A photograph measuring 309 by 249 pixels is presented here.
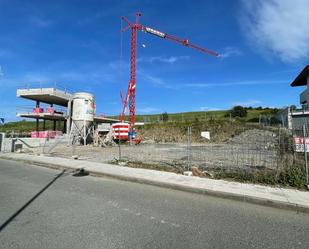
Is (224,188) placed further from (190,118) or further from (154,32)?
(154,32)

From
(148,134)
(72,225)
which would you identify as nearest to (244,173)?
(72,225)

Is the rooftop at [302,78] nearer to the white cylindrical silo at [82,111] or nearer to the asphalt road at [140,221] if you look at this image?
the white cylindrical silo at [82,111]

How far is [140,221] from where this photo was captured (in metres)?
5.64

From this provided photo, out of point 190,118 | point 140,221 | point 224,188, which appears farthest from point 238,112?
point 140,221

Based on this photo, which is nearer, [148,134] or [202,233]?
[202,233]

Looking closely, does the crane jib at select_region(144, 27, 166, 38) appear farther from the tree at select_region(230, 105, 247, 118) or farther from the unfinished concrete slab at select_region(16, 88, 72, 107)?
the unfinished concrete slab at select_region(16, 88, 72, 107)

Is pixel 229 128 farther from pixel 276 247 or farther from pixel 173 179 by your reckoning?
pixel 276 247

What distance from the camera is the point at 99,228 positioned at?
5180mm

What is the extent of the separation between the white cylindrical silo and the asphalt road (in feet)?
91.2

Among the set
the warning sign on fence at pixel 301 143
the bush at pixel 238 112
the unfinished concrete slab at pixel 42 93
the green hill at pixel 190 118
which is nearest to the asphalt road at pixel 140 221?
the warning sign on fence at pixel 301 143

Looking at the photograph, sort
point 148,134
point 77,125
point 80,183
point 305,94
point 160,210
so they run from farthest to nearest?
point 148,134 → point 305,94 → point 77,125 → point 80,183 → point 160,210

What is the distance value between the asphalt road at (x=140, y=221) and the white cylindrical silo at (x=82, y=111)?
27.8 meters

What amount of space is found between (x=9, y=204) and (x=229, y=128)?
131 ft

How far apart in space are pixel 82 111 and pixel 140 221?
32056 mm
